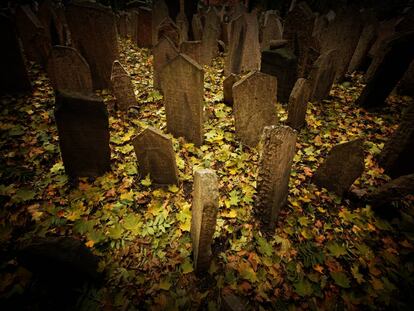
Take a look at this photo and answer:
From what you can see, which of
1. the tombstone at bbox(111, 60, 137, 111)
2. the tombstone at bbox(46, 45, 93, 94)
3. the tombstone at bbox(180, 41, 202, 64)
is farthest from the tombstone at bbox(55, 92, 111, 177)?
the tombstone at bbox(180, 41, 202, 64)

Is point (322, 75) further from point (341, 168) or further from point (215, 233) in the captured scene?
point (215, 233)

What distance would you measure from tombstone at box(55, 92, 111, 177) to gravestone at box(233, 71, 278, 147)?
2.23 meters

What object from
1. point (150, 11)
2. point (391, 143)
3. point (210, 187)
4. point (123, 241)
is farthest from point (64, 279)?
point (150, 11)

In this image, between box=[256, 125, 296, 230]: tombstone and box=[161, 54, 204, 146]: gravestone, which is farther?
box=[161, 54, 204, 146]: gravestone

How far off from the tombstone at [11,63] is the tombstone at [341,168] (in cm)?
617

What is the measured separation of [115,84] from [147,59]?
352cm

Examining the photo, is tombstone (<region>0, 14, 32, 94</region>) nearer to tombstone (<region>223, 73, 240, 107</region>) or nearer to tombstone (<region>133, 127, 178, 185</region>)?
tombstone (<region>133, 127, 178, 185</region>)

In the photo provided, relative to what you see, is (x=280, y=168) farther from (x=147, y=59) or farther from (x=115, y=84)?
(x=147, y=59)

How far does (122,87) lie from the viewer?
4.55m

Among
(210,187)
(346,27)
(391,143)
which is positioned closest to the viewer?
(210,187)

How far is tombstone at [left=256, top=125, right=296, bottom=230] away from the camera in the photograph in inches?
96.9

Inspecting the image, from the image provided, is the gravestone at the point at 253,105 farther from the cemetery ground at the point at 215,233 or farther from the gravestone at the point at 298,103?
the gravestone at the point at 298,103

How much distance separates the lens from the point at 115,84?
14.7 feet

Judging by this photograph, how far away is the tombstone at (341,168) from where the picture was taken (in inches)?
115
